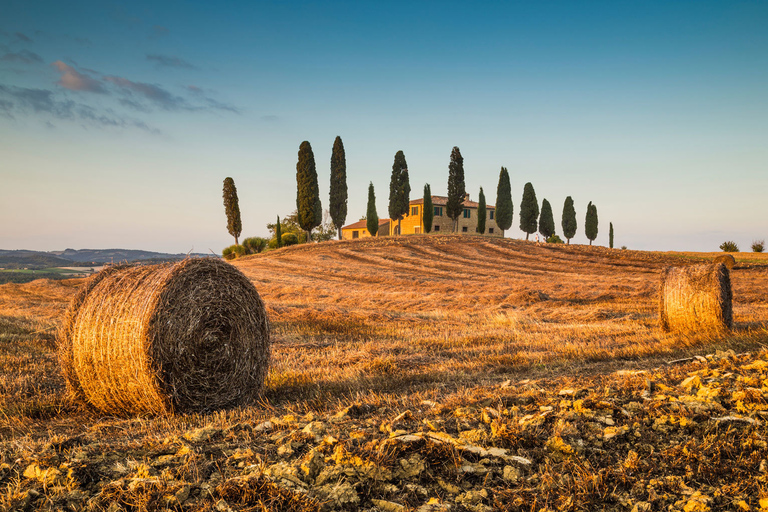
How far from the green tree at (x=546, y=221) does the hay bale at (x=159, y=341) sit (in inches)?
2269

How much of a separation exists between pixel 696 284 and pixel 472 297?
376 inches

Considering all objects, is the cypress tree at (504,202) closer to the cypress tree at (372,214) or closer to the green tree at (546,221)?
the green tree at (546,221)

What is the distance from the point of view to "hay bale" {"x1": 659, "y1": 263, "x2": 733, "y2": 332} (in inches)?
382

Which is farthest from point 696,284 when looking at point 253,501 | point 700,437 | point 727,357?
point 253,501

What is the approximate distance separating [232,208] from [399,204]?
19392 millimetres

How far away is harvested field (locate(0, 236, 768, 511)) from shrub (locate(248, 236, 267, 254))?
41.9m

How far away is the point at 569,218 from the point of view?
199ft

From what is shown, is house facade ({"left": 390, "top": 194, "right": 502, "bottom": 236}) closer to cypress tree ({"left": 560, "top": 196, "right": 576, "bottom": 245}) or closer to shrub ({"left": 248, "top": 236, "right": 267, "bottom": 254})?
cypress tree ({"left": 560, "top": 196, "right": 576, "bottom": 245})

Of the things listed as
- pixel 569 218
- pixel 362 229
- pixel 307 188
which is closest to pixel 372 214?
pixel 307 188

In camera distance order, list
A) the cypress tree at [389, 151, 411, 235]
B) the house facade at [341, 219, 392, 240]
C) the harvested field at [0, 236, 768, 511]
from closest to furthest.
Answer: the harvested field at [0, 236, 768, 511] → the cypress tree at [389, 151, 411, 235] → the house facade at [341, 219, 392, 240]

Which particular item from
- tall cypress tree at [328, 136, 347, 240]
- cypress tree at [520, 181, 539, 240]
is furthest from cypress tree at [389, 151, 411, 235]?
cypress tree at [520, 181, 539, 240]

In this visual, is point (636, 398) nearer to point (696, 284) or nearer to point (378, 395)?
point (378, 395)

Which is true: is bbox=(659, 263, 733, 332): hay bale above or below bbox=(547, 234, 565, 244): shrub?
below

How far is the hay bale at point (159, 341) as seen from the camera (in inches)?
209
